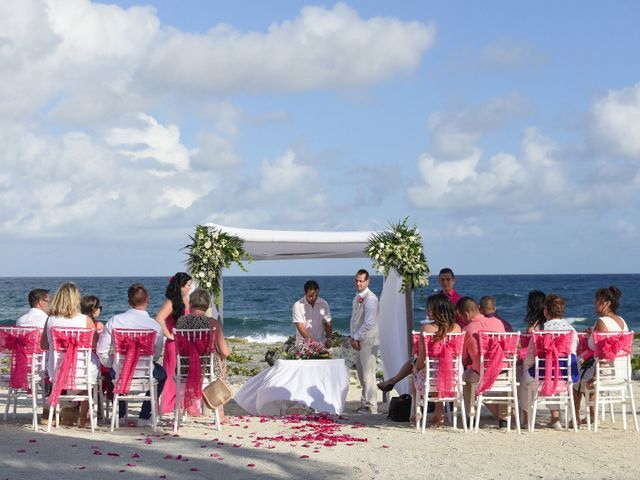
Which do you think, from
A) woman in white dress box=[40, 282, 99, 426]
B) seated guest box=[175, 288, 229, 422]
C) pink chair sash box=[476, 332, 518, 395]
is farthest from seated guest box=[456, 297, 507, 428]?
woman in white dress box=[40, 282, 99, 426]

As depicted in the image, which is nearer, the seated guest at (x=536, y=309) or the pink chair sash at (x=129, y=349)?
the pink chair sash at (x=129, y=349)

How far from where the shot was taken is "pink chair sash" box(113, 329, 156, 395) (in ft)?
26.6

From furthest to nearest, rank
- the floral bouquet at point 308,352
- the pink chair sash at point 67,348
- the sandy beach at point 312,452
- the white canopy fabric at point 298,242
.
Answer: the white canopy fabric at point 298,242 < the floral bouquet at point 308,352 < the pink chair sash at point 67,348 < the sandy beach at point 312,452

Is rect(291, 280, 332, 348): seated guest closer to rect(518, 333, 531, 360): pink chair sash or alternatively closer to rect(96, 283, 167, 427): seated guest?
rect(96, 283, 167, 427): seated guest

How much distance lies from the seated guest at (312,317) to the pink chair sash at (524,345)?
251 centimetres

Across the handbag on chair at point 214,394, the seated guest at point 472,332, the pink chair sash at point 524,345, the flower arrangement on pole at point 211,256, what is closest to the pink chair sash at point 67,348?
the handbag on chair at point 214,394

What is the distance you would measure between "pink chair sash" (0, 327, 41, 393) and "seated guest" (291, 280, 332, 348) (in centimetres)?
302

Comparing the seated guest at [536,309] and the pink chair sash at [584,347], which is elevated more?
the seated guest at [536,309]

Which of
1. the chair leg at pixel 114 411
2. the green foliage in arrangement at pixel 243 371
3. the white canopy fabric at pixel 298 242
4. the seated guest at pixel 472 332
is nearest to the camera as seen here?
the chair leg at pixel 114 411

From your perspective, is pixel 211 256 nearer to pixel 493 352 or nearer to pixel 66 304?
pixel 66 304

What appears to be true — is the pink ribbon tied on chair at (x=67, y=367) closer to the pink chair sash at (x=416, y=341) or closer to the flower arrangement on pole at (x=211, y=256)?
the flower arrangement on pole at (x=211, y=256)

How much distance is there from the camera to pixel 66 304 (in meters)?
8.16

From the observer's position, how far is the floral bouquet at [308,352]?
376 inches

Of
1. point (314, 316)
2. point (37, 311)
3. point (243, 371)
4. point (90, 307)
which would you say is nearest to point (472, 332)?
point (314, 316)
